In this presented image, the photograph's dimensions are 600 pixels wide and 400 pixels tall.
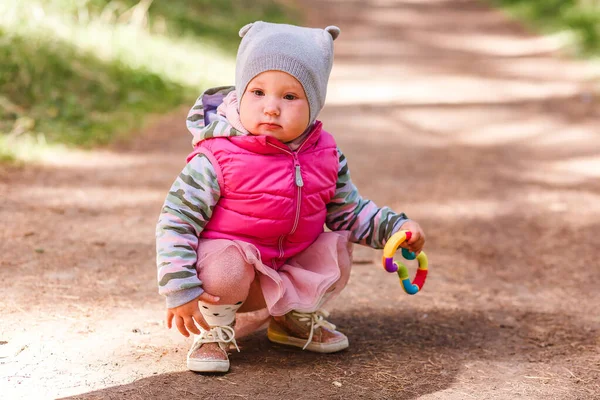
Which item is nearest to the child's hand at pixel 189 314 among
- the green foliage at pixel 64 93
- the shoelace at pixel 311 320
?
the shoelace at pixel 311 320

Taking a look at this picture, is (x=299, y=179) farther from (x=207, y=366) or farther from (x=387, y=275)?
(x=387, y=275)

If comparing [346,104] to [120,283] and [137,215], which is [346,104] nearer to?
[137,215]

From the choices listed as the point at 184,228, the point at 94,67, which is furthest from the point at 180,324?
the point at 94,67

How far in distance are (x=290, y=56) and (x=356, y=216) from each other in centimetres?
66

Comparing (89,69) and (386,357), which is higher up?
(89,69)

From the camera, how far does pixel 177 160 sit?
19.0ft

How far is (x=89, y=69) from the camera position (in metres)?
6.75

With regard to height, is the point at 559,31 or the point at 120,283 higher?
the point at 559,31

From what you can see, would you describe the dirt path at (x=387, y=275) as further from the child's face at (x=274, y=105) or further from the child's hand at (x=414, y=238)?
the child's face at (x=274, y=105)

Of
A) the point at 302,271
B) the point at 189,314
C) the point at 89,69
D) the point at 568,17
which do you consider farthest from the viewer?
the point at 568,17

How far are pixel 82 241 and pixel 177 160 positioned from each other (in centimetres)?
199

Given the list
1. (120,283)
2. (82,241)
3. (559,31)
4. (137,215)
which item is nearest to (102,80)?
(137,215)

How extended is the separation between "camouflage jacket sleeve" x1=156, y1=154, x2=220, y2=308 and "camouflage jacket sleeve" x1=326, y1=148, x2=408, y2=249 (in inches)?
19.8

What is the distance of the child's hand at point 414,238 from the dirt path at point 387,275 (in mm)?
405
